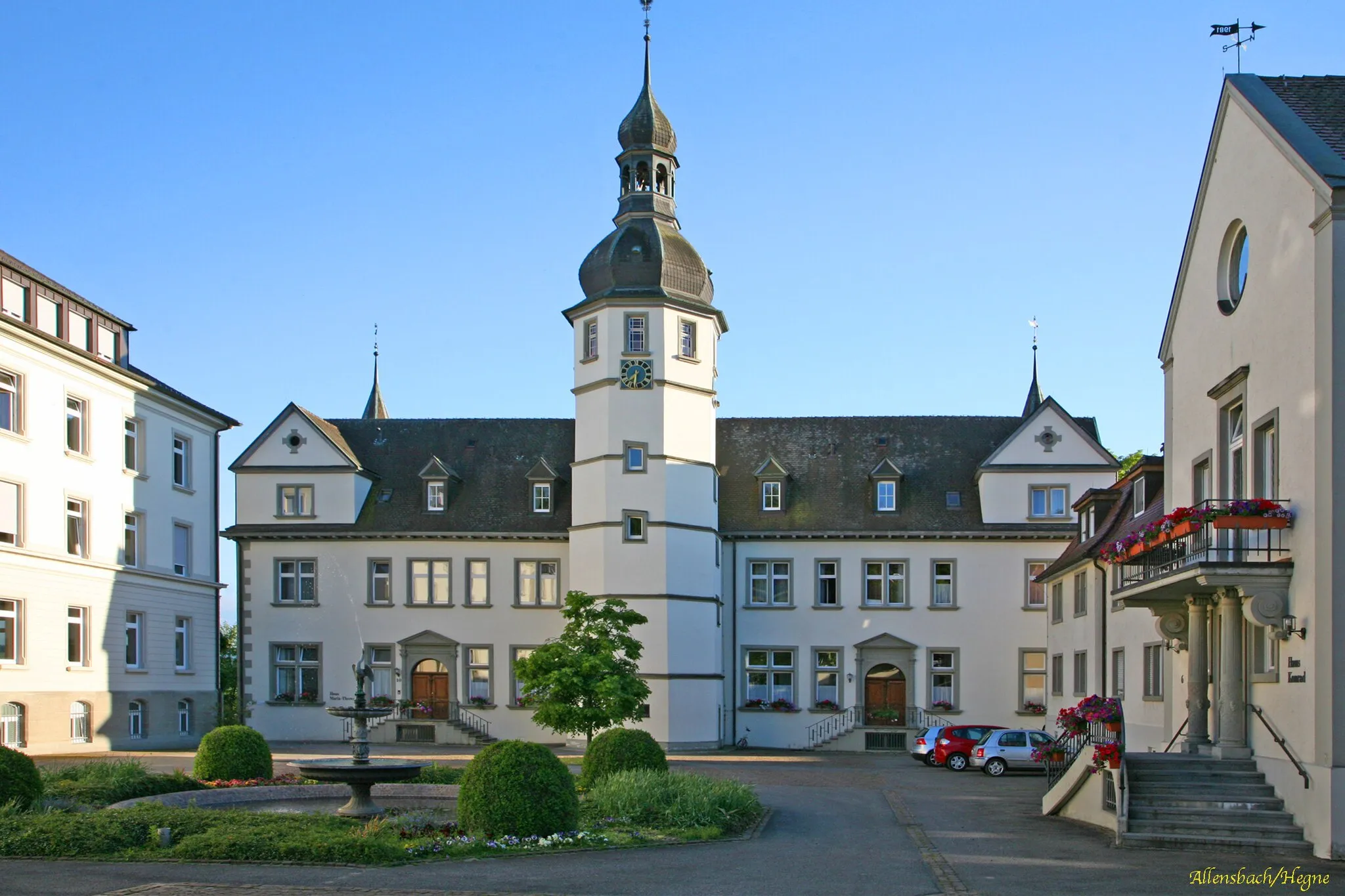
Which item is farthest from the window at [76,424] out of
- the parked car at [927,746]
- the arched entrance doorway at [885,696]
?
the arched entrance doorway at [885,696]

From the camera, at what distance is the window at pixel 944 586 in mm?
46344

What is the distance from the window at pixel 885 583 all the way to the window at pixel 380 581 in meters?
15.3

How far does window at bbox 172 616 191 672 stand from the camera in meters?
43.2

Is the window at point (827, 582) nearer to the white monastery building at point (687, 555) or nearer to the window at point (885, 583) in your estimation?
the white monastery building at point (687, 555)

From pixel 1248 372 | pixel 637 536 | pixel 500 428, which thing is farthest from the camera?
pixel 500 428

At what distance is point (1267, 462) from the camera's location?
20.2 metres

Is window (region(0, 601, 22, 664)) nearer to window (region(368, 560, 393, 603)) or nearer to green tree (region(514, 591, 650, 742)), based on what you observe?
green tree (region(514, 591, 650, 742))

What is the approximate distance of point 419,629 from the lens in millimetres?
47125

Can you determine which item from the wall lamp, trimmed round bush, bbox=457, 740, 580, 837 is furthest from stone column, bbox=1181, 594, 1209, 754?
trimmed round bush, bbox=457, 740, 580, 837

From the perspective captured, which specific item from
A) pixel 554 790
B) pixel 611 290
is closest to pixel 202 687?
pixel 611 290

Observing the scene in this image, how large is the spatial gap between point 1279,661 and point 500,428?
34.7 metres

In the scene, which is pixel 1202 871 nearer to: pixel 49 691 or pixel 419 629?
pixel 49 691

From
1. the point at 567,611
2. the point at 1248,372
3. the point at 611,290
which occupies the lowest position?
the point at 567,611

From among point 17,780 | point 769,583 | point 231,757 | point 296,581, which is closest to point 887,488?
point 769,583
